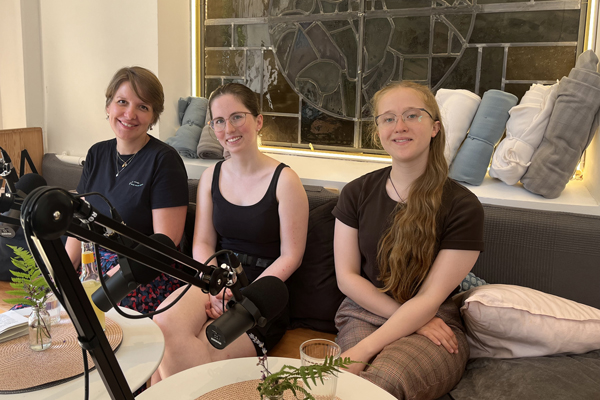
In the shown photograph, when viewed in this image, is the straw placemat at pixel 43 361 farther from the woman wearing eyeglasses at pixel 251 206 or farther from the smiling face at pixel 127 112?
the smiling face at pixel 127 112

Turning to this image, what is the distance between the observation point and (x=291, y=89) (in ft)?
10.6

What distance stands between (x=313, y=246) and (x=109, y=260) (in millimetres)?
796

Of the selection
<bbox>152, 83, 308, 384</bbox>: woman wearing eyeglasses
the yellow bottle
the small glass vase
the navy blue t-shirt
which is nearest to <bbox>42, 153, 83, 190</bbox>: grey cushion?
the navy blue t-shirt

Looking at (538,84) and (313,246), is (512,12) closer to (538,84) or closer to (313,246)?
(538,84)

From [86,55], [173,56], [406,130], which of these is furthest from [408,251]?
[86,55]

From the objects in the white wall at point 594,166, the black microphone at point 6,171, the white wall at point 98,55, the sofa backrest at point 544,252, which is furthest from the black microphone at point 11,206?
the white wall at point 98,55

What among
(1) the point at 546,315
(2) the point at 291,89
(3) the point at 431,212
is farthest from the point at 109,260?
(2) the point at 291,89

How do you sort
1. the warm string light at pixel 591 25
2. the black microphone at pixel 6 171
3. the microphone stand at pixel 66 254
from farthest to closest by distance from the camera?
the warm string light at pixel 591 25 < the black microphone at pixel 6 171 < the microphone stand at pixel 66 254

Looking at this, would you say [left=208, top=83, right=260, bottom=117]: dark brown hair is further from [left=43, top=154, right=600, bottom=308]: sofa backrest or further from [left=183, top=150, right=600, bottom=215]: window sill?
[left=43, top=154, right=600, bottom=308]: sofa backrest

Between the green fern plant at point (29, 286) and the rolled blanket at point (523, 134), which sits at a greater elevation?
the rolled blanket at point (523, 134)

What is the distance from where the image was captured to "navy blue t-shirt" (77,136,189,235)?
198 cm

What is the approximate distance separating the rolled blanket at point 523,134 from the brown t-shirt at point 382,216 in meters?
0.71

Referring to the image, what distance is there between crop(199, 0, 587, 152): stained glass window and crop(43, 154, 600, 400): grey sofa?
106 cm

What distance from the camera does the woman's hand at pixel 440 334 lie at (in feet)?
5.03
